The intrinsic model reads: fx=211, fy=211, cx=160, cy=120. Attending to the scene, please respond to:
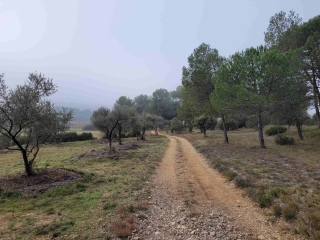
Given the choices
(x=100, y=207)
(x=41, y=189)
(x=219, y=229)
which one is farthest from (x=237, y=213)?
(x=41, y=189)

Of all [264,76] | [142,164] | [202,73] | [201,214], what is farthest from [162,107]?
[201,214]

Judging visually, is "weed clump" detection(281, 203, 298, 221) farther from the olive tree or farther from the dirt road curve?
the olive tree

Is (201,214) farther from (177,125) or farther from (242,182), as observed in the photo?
(177,125)

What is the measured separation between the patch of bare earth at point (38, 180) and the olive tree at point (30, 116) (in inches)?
29.5

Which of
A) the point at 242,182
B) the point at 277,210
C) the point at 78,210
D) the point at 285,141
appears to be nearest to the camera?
the point at 277,210

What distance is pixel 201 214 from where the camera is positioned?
25.7 feet

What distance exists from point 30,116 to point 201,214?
10.5m

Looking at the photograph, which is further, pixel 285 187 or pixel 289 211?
pixel 285 187

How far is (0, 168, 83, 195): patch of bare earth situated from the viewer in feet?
36.1

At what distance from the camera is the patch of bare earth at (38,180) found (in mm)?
10992

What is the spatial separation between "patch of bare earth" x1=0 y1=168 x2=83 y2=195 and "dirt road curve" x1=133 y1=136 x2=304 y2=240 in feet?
17.4

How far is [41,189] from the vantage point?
10.9 meters

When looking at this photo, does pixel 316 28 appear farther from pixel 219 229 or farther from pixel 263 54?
pixel 219 229

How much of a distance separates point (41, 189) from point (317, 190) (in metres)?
12.9
